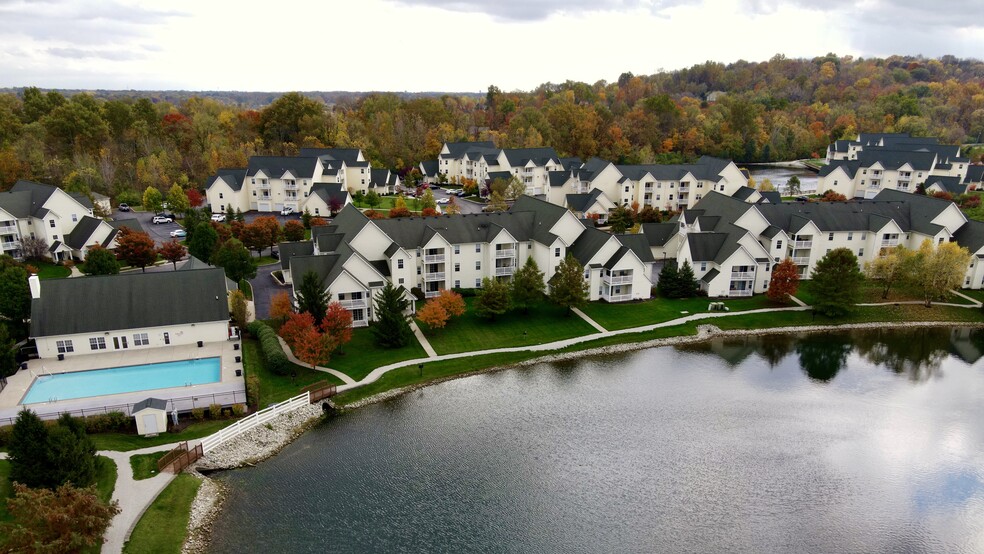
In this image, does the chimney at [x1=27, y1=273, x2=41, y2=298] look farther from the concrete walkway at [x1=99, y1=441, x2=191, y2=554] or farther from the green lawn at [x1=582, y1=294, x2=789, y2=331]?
the green lawn at [x1=582, y1=294, x2=789, y2=331]

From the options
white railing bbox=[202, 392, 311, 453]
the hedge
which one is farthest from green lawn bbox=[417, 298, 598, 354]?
white railing bbox=[202, 392, 311, 453]

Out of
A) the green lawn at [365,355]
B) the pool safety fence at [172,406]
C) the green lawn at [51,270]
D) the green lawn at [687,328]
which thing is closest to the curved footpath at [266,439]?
the green lawn at [687,328]

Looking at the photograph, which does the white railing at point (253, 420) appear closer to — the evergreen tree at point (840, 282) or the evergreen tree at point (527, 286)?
the evergreen tree at point (527, 286)

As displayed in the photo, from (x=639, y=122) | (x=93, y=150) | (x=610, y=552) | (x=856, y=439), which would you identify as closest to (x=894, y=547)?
(x=856, y=439)

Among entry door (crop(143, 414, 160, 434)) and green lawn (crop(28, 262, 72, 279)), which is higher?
green lawn (crop(28, 262, 72, 279))

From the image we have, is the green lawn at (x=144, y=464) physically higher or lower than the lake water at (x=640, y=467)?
higher

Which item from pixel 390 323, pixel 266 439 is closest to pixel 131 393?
pixel 266 439

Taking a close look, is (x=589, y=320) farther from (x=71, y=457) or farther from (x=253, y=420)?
(x=71, y=457)
